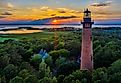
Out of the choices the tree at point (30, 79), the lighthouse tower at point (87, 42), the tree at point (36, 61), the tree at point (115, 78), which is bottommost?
the tree at point (36, 61)

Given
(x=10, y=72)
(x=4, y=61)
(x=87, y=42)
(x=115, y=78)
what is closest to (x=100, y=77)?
(x=115, y=78)

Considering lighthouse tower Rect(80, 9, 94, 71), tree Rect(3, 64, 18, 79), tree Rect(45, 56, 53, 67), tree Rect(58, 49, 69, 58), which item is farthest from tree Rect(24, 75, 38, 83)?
tree Rect(58, 49, 69, 58)

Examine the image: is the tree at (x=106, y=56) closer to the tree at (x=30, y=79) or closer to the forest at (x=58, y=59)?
the forest at (x=58, y=59)

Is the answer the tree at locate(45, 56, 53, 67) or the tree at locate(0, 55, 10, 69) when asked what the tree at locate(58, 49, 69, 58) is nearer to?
the tree at locate(45, 56, 53, 67)

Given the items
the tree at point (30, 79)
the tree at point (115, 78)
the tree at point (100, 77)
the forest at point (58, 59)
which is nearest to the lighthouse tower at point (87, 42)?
the forest at point (58, 59)

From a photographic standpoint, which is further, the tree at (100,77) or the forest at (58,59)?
the forest at (58,59)

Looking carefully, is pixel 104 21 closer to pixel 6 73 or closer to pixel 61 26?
pixel 61 26

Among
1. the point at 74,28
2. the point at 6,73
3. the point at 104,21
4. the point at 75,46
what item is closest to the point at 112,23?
the point at 104,21
